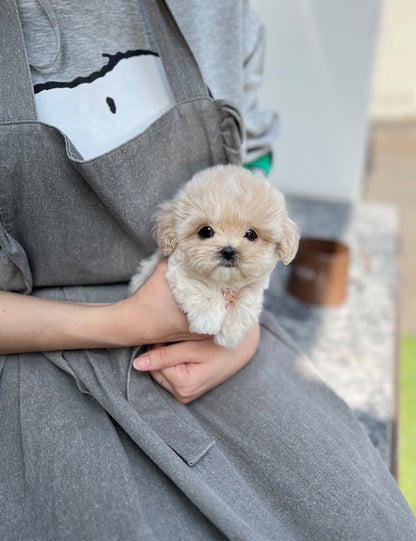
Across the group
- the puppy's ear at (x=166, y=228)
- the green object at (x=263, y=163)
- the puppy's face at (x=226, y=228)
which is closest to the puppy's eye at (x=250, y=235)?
the puppy's face at (x=226, y=228)

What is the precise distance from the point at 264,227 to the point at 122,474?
0.53 m

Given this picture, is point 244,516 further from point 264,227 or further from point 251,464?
point 264,227

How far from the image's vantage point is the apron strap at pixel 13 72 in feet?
3.05

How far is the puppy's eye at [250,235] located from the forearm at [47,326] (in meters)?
0.33

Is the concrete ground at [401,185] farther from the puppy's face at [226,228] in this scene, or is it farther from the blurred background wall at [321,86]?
the puppy's face at [226,228]

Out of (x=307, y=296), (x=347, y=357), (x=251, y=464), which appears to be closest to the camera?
(x=251, y=464)

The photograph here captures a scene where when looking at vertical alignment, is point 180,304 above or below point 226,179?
below

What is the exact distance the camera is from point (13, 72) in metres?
0.94

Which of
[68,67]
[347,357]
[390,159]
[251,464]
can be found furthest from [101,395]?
[390,159]

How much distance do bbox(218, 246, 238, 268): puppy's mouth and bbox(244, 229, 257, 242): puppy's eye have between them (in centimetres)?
6

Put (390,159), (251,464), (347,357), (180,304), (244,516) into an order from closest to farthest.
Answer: (244,516) → (251,464) → (180,304) → (347,357) → (390,159)

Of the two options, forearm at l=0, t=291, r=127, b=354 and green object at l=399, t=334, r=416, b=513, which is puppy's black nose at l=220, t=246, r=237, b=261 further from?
green object at l=399, t=334, r=416, b=513

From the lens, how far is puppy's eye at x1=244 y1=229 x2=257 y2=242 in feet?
3.31

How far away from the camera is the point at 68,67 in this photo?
107 cm
